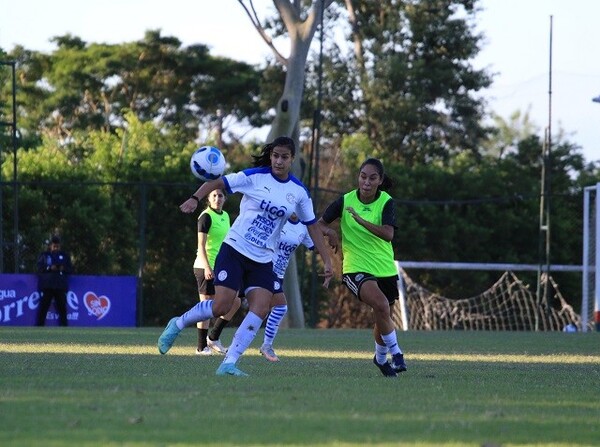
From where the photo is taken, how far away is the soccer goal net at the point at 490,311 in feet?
118

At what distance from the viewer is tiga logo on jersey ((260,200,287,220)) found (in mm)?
11273

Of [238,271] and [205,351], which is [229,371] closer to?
[238,271]

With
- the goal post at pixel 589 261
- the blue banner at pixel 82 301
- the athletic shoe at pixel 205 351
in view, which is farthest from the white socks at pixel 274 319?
→ the goal post at pixel 589 261

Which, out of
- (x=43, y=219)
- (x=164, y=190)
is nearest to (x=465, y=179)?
(x=164, y=190)

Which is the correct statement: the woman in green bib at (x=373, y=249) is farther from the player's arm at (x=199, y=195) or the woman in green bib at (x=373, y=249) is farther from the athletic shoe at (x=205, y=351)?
the athletic shoe at (x=205, y=351)

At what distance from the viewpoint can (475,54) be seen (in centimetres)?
5703

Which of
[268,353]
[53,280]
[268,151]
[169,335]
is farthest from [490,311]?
[268,151]

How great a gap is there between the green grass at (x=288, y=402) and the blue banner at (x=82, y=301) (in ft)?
44.7

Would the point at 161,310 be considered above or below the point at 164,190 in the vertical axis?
below

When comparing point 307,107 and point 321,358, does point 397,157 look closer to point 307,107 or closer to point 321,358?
point 307,107

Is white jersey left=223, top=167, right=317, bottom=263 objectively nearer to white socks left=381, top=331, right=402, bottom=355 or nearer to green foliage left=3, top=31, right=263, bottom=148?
white socks left=381, top=331, right=402, bottom=355

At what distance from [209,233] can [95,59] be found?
49115mm

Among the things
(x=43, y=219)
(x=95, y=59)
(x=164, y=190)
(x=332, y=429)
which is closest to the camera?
(x=332, y=429)

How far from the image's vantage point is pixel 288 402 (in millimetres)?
8797
